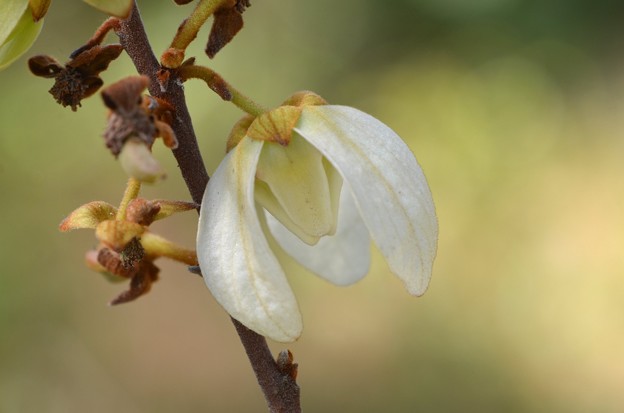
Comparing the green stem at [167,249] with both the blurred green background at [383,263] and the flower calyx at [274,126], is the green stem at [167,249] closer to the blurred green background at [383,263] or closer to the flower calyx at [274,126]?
the flower calyx at [274,126]

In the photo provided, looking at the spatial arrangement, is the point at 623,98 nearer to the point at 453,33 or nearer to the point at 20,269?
the point at 453,33

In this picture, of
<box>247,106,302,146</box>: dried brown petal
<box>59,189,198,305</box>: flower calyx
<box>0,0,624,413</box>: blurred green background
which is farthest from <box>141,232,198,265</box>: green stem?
<box>0,0,624,413</box>: blurred green background

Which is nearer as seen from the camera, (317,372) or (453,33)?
(317,372)

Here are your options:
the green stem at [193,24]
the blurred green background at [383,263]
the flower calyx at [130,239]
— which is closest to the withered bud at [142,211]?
the flower calyx at [130,239]

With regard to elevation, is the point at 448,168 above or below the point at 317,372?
above

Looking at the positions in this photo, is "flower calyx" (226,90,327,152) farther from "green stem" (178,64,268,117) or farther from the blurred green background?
the blurred green background

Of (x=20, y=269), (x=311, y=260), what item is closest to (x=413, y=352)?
(x=20, y=269)
